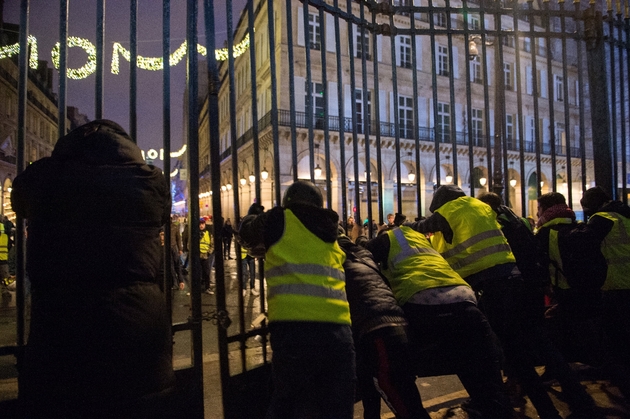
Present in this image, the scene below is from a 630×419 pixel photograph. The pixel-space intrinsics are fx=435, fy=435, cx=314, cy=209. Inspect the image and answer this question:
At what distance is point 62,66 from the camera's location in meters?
2.74

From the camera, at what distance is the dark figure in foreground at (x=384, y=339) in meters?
2.69

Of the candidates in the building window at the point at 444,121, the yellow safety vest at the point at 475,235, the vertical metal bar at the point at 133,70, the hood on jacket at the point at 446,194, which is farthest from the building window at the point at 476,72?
the vertical metal bar at the point at 133,70

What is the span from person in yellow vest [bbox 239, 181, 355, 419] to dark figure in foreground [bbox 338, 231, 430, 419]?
0.87ft

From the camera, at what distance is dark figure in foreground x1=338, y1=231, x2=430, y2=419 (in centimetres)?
269

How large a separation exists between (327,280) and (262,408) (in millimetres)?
1459

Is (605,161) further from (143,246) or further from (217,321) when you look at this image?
(143,246)

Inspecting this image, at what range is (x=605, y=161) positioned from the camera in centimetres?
486

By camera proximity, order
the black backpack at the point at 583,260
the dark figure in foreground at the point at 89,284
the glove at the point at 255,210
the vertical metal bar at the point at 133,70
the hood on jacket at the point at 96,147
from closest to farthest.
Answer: the dark figure in foreground at the point at 89,284
the hood on jacket at the point at 96,147
the vertical metal bar at the point at 133,70
the glove at the point at 255,210
the black backpack at the point at 583,260

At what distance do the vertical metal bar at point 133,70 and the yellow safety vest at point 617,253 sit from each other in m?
4.20

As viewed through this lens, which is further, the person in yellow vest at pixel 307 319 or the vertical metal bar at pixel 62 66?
the vertical metal bar at pixel 62 66

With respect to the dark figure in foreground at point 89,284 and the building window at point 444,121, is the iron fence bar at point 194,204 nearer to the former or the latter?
the dark figure in foreground at point 89,284

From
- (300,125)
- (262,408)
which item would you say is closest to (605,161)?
(262,408)

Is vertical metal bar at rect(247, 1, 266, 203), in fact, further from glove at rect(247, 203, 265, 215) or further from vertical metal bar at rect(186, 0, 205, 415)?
vertical metal bar at rect(186, 0, 205, 415)

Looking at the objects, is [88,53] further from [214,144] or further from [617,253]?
[617,253]
